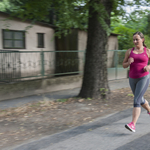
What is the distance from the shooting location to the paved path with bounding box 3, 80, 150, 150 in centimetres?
362

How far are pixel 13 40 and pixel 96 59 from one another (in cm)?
525

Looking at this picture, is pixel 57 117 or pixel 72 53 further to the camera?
pixel 72 53

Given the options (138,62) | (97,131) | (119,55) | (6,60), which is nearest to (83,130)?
(97,131)

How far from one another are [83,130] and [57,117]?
47.4 inches

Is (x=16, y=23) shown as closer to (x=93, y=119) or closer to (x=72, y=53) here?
(x=72, y=53)

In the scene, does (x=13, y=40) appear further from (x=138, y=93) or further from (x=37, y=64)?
(x=138, y=93)

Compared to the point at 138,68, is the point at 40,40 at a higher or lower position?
higher

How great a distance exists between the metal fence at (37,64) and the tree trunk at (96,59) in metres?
2.20

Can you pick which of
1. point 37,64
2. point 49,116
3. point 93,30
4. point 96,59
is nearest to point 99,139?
point 49,116

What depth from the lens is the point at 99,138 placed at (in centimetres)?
399

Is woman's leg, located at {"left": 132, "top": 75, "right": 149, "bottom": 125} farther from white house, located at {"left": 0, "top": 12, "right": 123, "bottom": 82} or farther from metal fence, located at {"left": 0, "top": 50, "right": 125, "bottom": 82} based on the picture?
metal fence, located at {"left": 0, "top": 50, "right": 125, "bottom": 82}

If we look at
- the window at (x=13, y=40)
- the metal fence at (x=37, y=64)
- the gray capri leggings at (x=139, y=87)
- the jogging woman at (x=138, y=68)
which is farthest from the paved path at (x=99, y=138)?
the window at (x=13, y=40)

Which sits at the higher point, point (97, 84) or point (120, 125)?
point (97, 84)

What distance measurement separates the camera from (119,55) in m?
12.7
